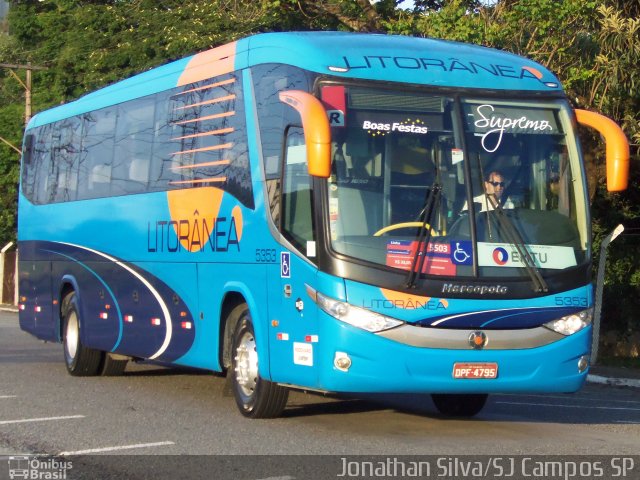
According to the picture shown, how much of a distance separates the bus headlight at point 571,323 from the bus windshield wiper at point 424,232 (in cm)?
129

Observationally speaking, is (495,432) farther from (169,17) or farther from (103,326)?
(169,17)

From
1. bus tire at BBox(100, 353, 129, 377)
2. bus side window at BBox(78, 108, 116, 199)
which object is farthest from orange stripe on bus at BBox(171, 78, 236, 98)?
bus tire at BBox(100, 353, 129, 377)

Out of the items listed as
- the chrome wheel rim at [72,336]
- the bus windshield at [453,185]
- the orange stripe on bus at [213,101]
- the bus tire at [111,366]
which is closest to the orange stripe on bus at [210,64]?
the orange stripe on bus at [213,101]

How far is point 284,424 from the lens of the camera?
1085cm

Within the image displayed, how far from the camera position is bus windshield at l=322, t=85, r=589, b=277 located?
9.88 m

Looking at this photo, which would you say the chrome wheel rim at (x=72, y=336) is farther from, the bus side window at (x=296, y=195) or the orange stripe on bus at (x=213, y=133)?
the bus side window at (x=296, y=195)

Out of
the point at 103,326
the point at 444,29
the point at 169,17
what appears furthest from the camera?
the point at 169,17

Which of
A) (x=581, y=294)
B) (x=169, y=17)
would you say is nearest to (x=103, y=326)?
(x=581, y=294)

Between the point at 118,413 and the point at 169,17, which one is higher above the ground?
the point at 169,17

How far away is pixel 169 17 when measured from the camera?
3319 cm

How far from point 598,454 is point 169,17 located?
84.6 feet

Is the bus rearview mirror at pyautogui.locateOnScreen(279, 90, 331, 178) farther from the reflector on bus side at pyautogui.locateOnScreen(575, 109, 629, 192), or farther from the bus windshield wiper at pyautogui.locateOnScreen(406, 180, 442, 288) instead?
the reflector on bus side at pyautogui.locateOnScreen(575, 109, 629, 192)

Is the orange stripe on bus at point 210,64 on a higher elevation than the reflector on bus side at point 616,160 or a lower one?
higher

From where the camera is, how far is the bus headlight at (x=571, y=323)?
10.3 m
